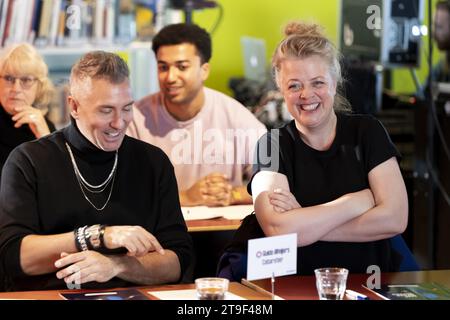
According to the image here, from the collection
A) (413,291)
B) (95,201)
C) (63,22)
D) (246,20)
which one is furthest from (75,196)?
(246,20)

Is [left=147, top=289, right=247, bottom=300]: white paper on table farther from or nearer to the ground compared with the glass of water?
nearer to the ground

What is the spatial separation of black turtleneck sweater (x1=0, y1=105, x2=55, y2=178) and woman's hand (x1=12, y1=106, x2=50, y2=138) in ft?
0.05

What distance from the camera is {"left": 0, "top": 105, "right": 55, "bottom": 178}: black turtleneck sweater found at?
3145 millimetres

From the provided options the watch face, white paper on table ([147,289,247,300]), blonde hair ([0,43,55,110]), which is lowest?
white paper on table ([147,289,247,300])

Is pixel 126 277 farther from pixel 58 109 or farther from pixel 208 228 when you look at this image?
pixel 58 109

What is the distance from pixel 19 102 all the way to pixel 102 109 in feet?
2.07

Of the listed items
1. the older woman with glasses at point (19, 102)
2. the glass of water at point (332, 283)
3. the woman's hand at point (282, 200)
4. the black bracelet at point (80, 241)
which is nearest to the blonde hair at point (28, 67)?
the older woman with glasses at point (19, 102)

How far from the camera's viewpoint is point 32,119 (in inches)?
125

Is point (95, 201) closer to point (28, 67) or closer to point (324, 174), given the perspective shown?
point (324, 174)

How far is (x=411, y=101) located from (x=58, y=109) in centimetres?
193

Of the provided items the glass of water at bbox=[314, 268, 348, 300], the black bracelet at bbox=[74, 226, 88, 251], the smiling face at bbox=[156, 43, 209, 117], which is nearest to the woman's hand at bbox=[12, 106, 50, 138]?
the smiling face at bbox=[156, 43, 209, 117]

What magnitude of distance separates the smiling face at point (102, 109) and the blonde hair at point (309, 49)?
45cm

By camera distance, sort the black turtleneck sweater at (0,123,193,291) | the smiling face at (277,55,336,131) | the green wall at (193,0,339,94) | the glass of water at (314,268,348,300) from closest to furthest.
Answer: the glass of water at (314,268,348,300) < the black turtleneck sweater at (0,123,193,291) < the smiling face at (277,55,336,131) < the green wall at (193,0,339,94)

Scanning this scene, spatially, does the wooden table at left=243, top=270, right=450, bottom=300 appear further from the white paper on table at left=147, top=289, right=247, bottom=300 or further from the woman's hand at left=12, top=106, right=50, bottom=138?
the woman's hand at left=12, top=106, right=50, bottom=138
